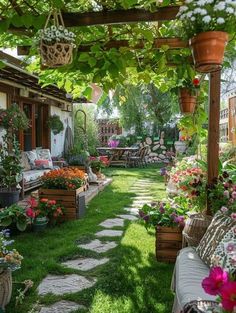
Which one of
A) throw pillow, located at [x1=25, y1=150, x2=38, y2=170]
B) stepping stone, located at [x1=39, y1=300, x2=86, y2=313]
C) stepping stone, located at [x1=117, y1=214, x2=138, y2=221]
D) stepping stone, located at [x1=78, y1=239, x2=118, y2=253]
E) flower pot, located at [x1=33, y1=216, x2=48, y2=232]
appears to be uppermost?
throw pillow, located at [x1=25, y1=150, x2=38, y2=170]

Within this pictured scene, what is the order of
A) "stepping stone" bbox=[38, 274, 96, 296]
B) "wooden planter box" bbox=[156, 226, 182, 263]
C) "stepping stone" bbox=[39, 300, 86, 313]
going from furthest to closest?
"wooden planter box" bbox=[156, 226, 182, 263] → "stepping stone" bbox=[38, 274, 96, 296] → "stepping stone" bbox=[39, 300, 86, 313]

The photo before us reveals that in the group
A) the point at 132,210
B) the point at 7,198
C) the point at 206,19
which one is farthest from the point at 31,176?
the point at 206,19

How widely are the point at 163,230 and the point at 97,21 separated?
2.17 metres

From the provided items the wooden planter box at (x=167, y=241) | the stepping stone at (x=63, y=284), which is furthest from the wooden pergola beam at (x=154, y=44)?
the stepping stone at (x=63, y=284)

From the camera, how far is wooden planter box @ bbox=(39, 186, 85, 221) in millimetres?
5520

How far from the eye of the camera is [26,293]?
2.97m

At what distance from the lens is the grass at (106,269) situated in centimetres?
283

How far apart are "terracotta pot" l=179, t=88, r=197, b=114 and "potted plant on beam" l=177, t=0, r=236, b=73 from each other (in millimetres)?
2043

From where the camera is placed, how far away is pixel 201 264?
2.58m

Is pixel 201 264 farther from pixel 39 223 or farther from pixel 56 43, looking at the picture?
pixel 39 223

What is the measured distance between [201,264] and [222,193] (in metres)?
0.90

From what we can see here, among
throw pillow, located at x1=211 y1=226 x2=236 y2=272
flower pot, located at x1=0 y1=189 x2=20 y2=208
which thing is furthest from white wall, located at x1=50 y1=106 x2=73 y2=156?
throw pillow, located at x1=211 y1=226 x2=236 y2=272

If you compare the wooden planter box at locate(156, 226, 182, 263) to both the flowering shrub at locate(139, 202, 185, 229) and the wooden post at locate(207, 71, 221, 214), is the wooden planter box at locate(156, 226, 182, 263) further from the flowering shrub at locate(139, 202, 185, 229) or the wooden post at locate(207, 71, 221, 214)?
the wooden post at locate(207, 71, 221, 214)

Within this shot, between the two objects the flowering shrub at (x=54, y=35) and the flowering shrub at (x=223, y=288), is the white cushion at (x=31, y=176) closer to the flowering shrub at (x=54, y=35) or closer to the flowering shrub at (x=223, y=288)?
the flowering shrub at (x=54, y=35)
